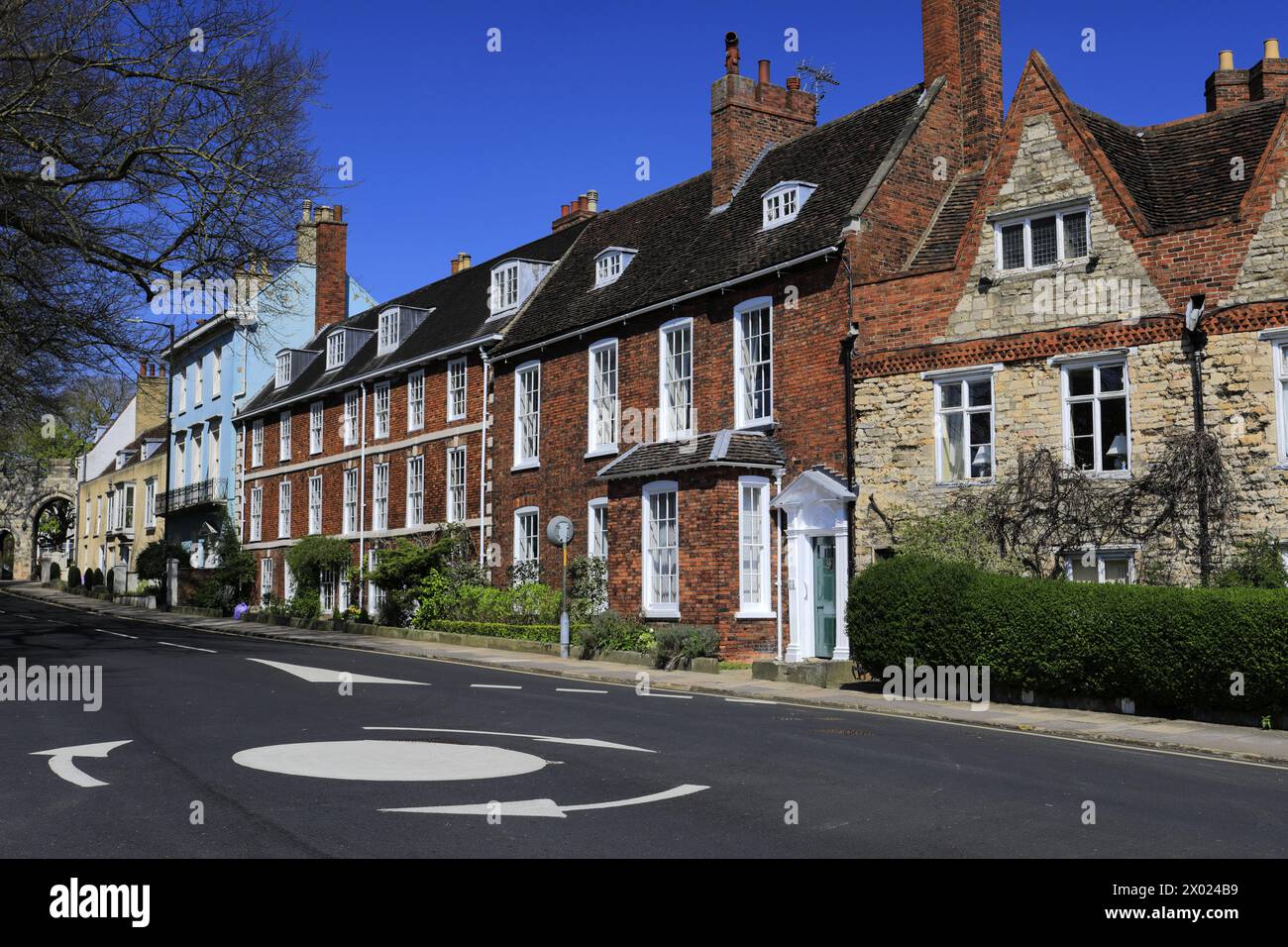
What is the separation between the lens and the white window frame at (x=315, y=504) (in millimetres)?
43188

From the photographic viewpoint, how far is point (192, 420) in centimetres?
5528

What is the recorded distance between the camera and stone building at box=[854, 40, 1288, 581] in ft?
59.2

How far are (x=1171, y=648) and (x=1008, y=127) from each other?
10599 millimetres

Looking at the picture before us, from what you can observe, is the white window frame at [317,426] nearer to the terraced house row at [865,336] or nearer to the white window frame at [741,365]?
the terraced house row at [865,336]

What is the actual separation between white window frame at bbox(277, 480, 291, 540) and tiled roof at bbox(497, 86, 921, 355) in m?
16.8

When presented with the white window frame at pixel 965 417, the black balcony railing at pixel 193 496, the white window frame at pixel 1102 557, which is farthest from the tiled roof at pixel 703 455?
the black balcony railing at pixel 193 496

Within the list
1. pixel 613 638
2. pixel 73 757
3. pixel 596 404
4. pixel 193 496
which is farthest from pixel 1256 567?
pixel 193 496

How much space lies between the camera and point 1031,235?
2089 centimetres

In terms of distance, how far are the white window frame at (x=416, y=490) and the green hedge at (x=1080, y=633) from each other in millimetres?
20630

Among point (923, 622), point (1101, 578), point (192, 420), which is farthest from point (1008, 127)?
point (192, 420)

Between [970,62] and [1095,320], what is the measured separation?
7869mm

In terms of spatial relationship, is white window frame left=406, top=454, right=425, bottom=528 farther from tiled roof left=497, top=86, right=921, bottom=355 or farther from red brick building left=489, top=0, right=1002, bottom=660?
red brick building left=489, top=0, right=1002, bottom=660

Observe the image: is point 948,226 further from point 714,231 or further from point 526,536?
point 526,536

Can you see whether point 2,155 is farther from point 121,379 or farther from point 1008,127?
point 1008,127
